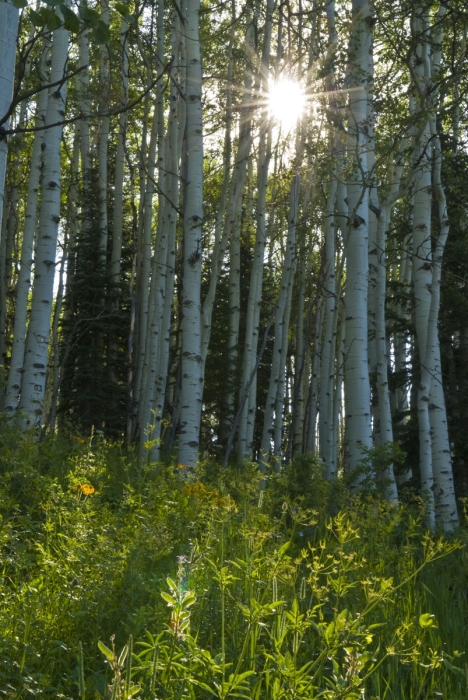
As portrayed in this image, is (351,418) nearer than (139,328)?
Yes

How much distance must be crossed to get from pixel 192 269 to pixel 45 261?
158 cm

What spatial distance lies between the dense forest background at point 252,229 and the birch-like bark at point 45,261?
0.02m

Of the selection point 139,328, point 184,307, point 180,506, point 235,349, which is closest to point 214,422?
point 235,349

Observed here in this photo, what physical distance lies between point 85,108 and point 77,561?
14.9 m

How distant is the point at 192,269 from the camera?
7.31 meters

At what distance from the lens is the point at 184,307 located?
7293 mm

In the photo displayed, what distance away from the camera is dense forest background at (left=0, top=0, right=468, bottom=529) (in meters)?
7.20

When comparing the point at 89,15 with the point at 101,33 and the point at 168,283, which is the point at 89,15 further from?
the point at 168,283

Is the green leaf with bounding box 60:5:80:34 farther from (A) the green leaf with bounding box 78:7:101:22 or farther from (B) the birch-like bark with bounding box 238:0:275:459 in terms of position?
(B) the birch-like bark with bounding box 238:0:275:459

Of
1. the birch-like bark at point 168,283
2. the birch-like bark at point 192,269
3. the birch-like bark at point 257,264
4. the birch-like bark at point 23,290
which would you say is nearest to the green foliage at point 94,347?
the birch-like bark at point 23,290

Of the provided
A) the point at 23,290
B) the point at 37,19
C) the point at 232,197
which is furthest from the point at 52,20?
the point at 232,197

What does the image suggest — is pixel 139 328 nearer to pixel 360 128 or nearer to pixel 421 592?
pixel 360 128

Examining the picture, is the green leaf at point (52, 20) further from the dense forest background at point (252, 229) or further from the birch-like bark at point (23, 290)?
the birch-like bark at point (23, 290)

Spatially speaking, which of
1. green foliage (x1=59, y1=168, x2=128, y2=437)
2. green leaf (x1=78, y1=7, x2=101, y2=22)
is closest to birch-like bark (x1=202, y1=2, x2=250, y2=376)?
green foliage (x1=59, y1=168, x2=128, y2=437)
